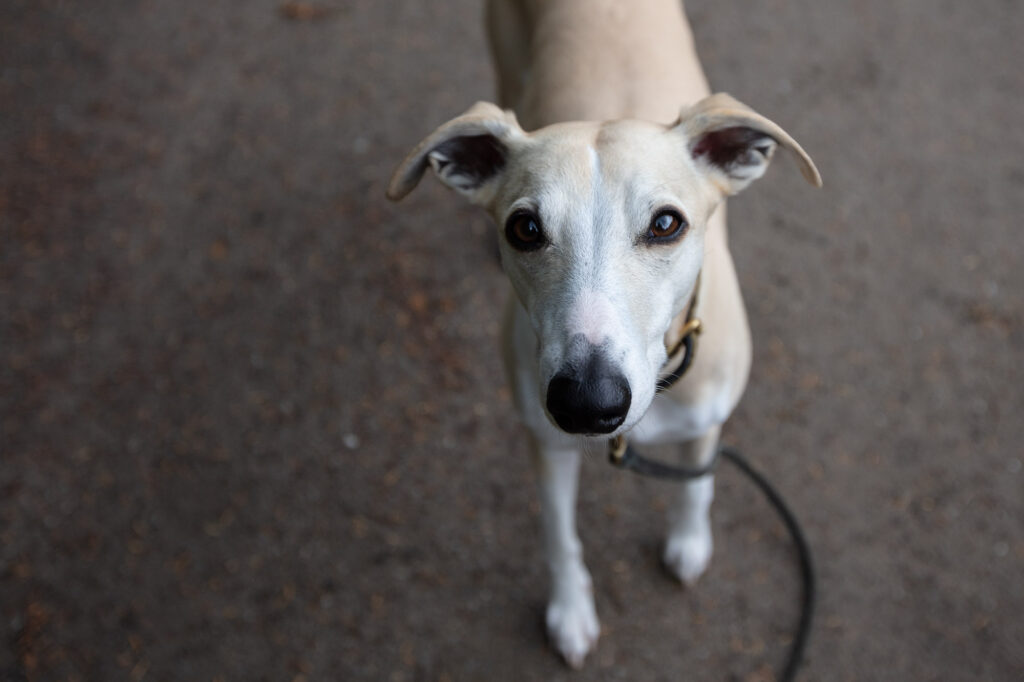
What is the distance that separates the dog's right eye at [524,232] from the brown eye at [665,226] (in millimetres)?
259

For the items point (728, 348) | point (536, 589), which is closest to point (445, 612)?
point (536, 589)

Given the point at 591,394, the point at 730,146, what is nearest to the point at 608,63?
the point at 730,146

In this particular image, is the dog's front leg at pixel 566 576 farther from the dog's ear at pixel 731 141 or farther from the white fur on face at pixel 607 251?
the dog's ear at pixel 731 141

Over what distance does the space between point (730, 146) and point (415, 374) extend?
1.94m

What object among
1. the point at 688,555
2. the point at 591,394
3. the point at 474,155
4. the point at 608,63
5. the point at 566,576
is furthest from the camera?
the point at 688,555

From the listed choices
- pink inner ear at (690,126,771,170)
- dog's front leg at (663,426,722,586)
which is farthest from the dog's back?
dog's front leg at (663,426,722,586)

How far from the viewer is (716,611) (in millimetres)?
3115

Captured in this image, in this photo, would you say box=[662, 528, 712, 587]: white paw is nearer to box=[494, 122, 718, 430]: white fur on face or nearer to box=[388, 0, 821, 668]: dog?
box=[388, 0, 821, 668]: dog

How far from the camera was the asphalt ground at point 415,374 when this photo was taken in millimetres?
3135

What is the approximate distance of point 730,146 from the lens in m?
2.30

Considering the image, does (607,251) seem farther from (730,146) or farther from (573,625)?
(573,625)

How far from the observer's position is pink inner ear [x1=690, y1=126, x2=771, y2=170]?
2229mm

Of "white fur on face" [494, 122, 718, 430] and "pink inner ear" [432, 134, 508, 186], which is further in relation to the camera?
"pink inner ear" [432, 134, 508, 186]

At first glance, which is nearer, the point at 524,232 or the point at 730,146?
the point at 524,232
